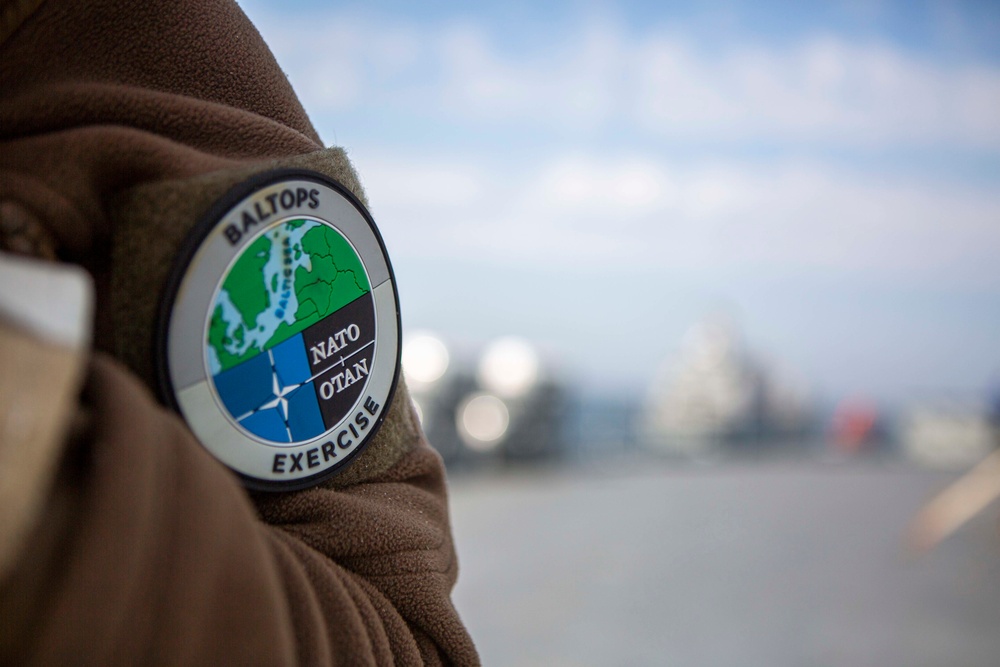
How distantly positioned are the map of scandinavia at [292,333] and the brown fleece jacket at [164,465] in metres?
0.04

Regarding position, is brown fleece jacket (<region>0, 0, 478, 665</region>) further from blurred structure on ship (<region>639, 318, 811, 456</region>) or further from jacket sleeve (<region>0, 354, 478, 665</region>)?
blurred structure on ship (<region>639, 318, 811, 456</region>)

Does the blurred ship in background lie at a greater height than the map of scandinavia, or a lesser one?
lesser

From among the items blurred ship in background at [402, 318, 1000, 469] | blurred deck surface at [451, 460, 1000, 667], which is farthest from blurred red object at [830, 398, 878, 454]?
blurred deck surface at [451, 460, 1000, 667]

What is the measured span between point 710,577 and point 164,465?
13.4 ft

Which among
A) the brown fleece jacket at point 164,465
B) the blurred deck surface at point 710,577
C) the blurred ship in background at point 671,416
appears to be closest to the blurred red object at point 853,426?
the blurred ship in background at point 671,416

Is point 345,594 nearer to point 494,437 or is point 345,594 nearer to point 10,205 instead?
point 10,205

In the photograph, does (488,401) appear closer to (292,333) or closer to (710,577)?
(710,577)

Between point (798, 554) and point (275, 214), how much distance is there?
4.71 m

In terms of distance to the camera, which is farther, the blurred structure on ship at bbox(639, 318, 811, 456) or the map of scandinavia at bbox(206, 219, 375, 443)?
the blurred structure on ship at bbox(639, 318, 811, 456)

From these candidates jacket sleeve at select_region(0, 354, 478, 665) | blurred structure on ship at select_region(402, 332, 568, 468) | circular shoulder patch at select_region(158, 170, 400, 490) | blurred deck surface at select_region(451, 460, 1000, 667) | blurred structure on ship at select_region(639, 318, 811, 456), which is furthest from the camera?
blurred structure on ship at select_region(639, 318, 811, 456)

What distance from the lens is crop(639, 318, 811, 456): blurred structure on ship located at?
8.39 meters

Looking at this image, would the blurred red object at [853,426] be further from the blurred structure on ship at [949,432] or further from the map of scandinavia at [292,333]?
the map of scandinavia at [292,333]

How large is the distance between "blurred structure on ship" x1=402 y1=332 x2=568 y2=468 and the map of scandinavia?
17.8ft

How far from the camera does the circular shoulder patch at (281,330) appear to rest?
0.52 m
